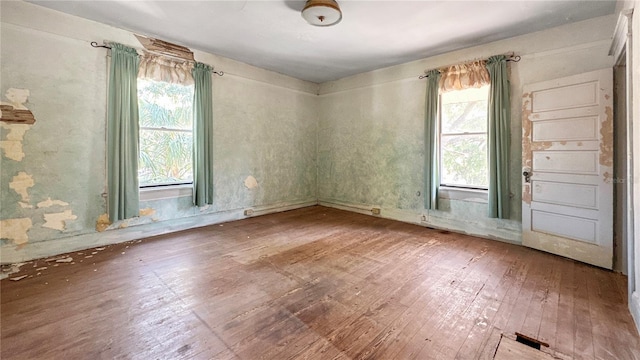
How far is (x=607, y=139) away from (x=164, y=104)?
18.1 ft

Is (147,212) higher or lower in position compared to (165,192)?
lower

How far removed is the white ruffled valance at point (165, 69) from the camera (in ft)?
12.3

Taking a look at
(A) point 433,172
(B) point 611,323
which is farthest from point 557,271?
(A) point 433,172

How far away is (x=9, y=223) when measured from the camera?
2963 millimetres

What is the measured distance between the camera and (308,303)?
222 centimetres

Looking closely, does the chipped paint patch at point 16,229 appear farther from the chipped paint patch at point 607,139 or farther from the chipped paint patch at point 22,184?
the chipped paint patch at point 607,139

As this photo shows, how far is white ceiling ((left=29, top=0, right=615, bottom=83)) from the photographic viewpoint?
9.71ft

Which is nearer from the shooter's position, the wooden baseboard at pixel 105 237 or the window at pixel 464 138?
the wooden baseboard at pixel 105 237

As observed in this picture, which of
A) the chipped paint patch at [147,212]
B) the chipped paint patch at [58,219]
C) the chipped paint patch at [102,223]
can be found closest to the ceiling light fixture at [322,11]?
the chipped paint patch at [147,212]

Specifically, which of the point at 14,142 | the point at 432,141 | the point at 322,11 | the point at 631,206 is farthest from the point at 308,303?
the point at 14,142

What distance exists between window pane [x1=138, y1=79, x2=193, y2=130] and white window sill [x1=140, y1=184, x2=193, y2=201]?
0.91 metres

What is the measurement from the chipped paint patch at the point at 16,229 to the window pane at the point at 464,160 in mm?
5509

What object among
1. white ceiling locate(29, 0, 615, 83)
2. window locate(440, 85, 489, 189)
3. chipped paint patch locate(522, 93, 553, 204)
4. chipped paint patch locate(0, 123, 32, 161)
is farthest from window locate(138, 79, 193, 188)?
chipped paint patch locate(522, 93, 553, 204)

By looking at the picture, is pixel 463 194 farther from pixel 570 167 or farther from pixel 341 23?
pixel 341 23
